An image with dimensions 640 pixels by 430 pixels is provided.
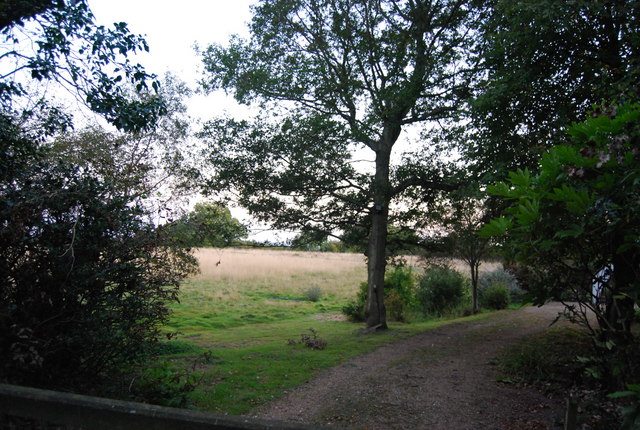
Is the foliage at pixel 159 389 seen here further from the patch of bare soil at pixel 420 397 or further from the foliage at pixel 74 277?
the patch of bare soil at pixel 420 397

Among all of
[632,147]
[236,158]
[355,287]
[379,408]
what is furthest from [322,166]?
[355,287]

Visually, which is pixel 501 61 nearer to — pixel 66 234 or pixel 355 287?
pixel 66 234

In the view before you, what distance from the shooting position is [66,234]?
15.9 ft

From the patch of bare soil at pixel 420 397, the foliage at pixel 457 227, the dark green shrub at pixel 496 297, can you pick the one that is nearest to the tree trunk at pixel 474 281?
the foliage at pixel 457 227

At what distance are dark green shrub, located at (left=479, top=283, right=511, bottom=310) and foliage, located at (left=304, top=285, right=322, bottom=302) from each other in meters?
11.4

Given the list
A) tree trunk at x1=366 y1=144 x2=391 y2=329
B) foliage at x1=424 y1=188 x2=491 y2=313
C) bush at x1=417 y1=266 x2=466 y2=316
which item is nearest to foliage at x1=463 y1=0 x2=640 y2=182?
foliage at x1=424 y1=188 x2=491 y2=313

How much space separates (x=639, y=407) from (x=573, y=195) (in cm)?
137

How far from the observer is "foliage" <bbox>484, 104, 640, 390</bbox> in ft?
9.77

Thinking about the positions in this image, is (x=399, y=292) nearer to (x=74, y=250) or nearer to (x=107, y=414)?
(x=74, y=250)

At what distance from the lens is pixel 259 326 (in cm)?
1748

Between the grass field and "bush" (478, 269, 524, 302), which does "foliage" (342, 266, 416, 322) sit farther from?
"bush" (478, 269, 524, 302)

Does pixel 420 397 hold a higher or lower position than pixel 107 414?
lower

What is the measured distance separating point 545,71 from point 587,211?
700 cm

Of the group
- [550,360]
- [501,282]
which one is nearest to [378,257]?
[550,360]
